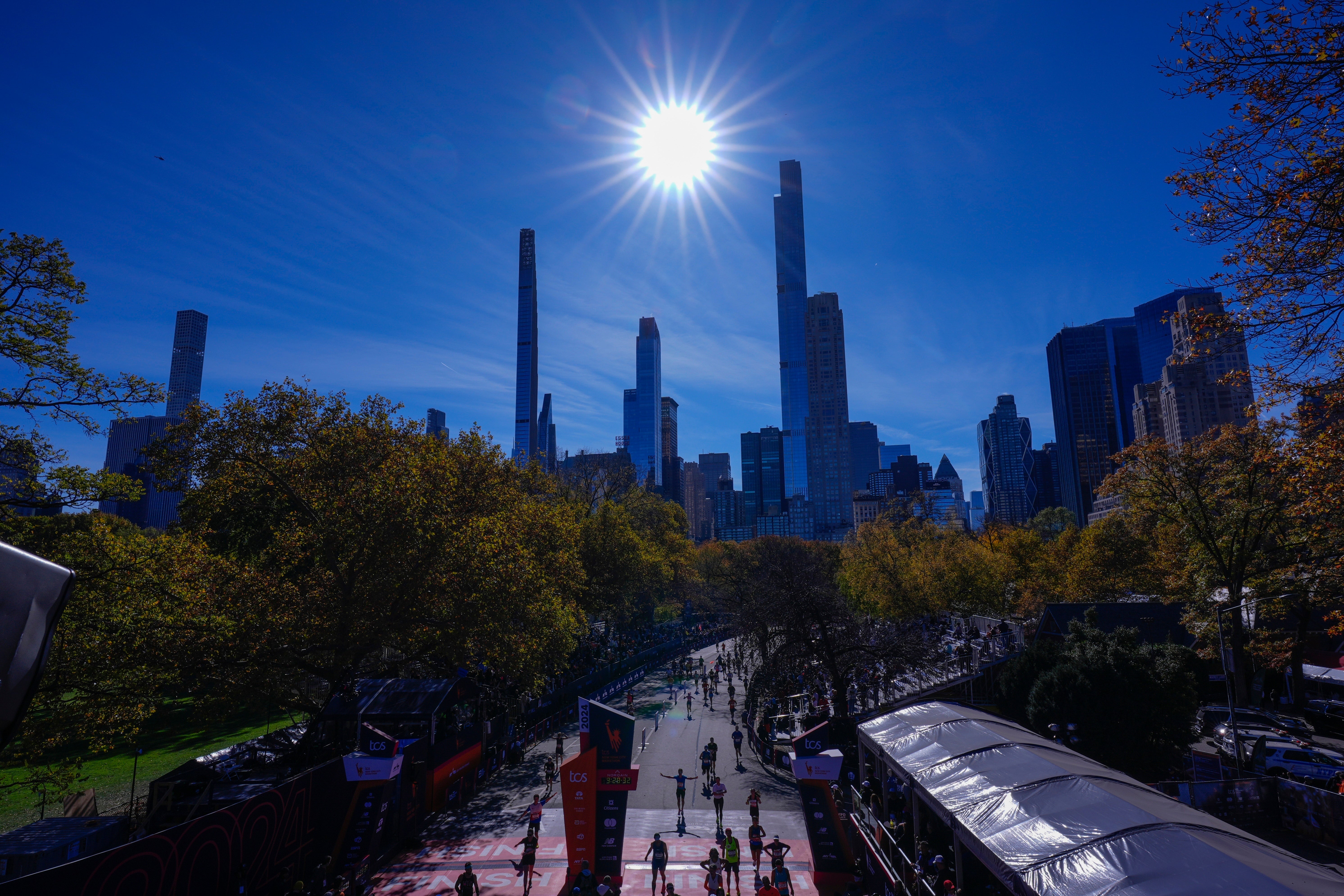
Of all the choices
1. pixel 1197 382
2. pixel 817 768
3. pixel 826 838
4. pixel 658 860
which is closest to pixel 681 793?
pixel 658 860

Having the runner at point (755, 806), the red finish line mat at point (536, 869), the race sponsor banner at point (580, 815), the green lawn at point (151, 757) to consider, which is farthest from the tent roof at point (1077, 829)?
the green lawn at point (151, 757)

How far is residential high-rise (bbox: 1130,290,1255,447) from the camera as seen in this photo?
9.94 meters

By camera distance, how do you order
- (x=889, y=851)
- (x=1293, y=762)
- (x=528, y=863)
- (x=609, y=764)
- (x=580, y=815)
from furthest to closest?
(x=1293, y=762) → (x=609, y=764) → (x=580, y=815) → (x=528, y=863) → (x=889, y=851)

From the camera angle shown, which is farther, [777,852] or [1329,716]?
[1329,716]

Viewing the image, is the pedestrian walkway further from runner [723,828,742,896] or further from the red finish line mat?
runner [723,828,742,896]

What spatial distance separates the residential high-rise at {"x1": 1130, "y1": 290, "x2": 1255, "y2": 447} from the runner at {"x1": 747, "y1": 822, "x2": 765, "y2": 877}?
1309 centimetres

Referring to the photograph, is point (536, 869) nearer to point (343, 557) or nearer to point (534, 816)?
point (534, 816)

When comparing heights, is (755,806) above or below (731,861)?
above

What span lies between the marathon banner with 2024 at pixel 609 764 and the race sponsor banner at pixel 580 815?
11cm

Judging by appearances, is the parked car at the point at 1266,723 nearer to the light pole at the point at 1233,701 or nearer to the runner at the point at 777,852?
the light pole at the point at 1233,701

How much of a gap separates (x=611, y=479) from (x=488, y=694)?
114 feet

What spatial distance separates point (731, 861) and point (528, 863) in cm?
470

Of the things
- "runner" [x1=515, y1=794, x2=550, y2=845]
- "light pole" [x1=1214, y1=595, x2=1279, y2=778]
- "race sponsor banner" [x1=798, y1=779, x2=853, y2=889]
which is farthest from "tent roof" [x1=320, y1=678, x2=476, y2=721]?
"light pole" [x1=1214, y1=595, x2=1279, y2=778]

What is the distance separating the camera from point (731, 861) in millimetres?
14789
